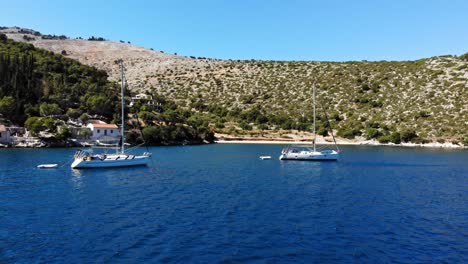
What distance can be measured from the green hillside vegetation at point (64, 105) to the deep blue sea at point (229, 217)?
4384cm

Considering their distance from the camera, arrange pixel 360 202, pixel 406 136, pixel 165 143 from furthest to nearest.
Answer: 1. pixel 406 136
2. pixel 165 143
3. pixel 360 202

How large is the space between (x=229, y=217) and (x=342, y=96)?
377 ft

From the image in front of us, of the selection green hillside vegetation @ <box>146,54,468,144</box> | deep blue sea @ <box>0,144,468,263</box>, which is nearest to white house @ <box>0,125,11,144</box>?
deep blue sea @ <box>0,144,468,263</box>

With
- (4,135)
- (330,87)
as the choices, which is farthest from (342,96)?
(4,135)

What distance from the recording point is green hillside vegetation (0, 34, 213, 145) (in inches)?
3401

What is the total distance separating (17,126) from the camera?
83.8 metres

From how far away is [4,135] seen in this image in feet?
249

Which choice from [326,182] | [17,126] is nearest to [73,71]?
[17,126]

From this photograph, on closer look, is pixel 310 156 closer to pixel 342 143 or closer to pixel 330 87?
pixel 342 143

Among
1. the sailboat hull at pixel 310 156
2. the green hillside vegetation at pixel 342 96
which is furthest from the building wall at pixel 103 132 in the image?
the sailboat hull at pixel 310 156

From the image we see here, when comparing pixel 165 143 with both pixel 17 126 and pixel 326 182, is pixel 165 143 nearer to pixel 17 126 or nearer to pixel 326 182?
pixel 17 126

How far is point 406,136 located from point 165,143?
2390 inches

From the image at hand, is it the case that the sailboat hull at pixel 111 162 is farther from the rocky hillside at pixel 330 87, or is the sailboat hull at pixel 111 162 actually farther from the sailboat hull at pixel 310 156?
the rocky hillside at pixel 330 87

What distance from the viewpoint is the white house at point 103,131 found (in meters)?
85.4
